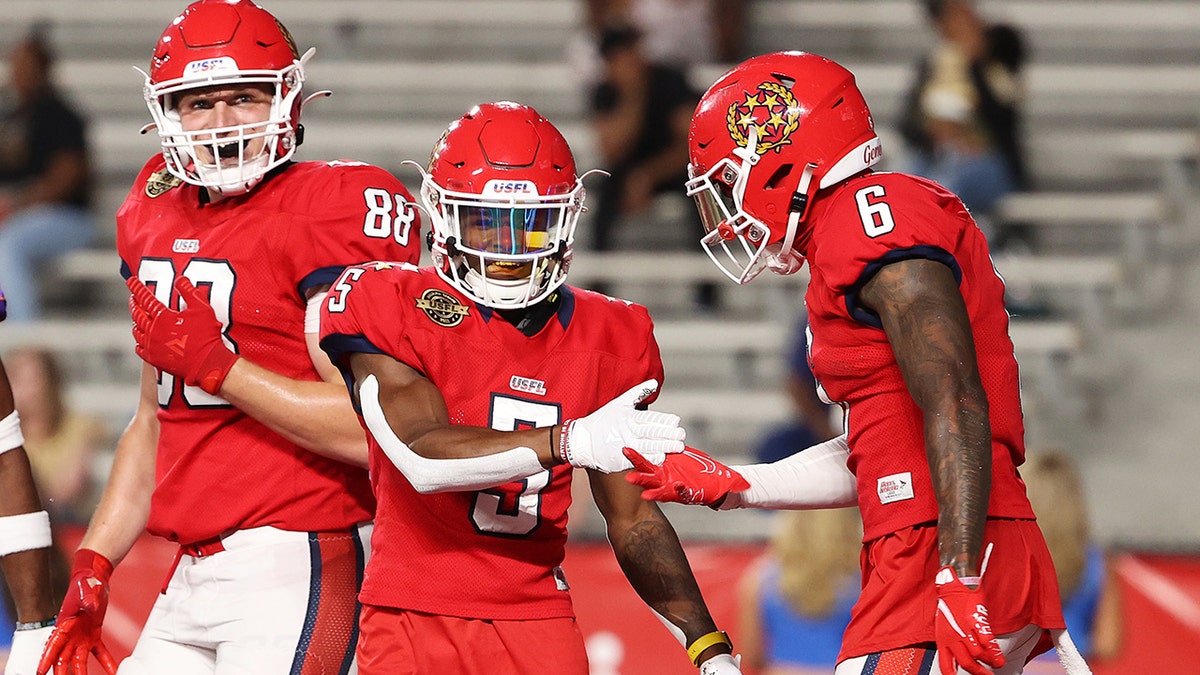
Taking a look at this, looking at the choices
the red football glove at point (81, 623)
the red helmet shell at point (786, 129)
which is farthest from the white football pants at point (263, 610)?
the red helmet shell at point (786, 129)

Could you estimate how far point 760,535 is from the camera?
5875mm

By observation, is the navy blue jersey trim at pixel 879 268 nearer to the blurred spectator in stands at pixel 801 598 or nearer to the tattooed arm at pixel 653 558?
the tattooed arm at pixel 653 558

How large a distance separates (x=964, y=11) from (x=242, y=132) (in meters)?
4.80

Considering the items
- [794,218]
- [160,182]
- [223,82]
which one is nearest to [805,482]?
[794,218]

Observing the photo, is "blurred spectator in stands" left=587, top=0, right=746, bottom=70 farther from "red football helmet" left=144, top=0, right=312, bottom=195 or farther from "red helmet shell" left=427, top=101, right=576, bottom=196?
"red helmet shell" left=427, top=101, right=576, bottom=196

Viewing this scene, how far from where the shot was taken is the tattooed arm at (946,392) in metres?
2.49

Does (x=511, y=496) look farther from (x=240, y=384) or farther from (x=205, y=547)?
(x=205, y=547)

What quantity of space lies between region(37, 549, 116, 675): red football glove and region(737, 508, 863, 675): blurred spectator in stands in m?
2.15

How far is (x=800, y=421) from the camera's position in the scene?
6.04m

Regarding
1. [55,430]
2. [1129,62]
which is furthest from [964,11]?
[55,430]

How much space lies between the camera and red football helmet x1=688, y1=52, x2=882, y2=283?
2840 millimetres

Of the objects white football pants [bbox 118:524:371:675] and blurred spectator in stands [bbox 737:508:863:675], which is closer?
white football pants [bbox 118:524:371:675]

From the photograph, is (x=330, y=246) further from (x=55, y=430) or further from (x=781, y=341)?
(x=781, y=341)

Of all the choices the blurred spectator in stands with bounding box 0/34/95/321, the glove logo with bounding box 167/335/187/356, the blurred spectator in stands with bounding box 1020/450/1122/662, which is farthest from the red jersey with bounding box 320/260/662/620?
the blurred spectator in stands with bounding box 0/34/95/321
